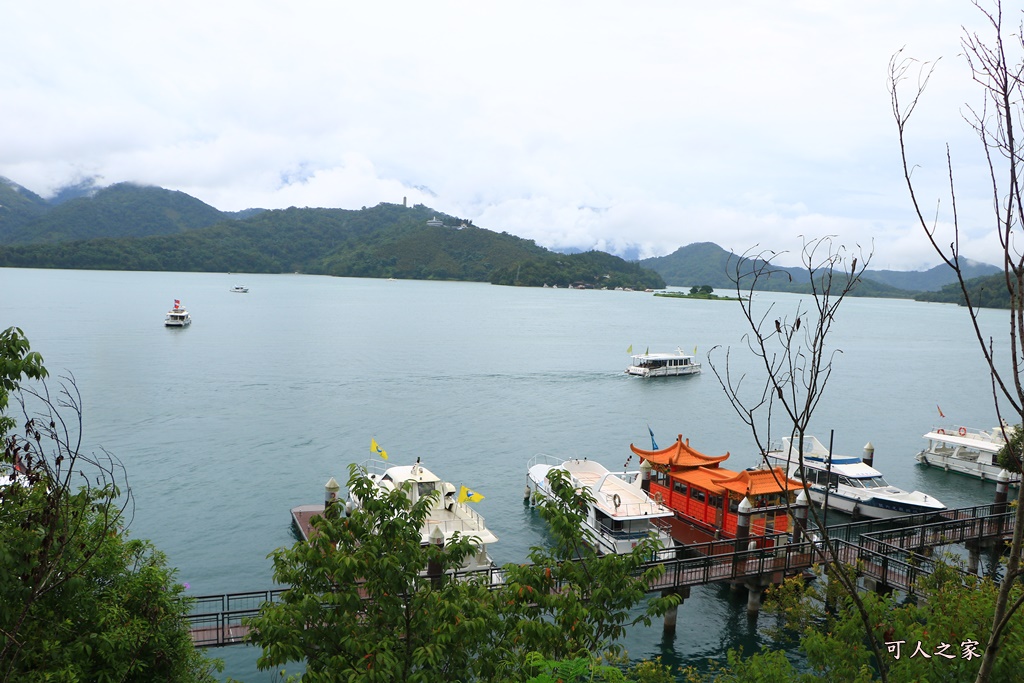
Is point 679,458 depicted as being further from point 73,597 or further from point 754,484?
point 73,597

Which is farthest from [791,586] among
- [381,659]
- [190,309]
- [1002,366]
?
[190,309]

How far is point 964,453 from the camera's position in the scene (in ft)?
149

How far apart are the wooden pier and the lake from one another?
1748 millimetres

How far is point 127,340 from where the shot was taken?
3423 inches

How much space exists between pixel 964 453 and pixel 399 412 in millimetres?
37434

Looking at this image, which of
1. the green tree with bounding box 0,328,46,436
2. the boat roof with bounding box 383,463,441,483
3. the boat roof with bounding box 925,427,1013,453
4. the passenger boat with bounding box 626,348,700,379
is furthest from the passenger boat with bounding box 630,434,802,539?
the passenger boat with bounding box 626,348,700,379

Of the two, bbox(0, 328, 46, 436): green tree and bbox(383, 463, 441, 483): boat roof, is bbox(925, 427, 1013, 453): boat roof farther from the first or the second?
bbox(0, 328, 46, 436): green tree

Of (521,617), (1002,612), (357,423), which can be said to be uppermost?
(1002,612)

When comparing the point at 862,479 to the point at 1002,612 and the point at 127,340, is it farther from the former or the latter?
the point at 127,340

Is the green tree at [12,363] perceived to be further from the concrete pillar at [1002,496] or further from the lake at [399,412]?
the concrete pillar at [1002,496]

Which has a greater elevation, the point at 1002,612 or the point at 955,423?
the point at 1002,612

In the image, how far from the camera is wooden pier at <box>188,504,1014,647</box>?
19062mm

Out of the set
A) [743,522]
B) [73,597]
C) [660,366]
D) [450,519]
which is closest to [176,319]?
[660,366]

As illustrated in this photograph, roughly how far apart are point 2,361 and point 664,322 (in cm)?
15796
